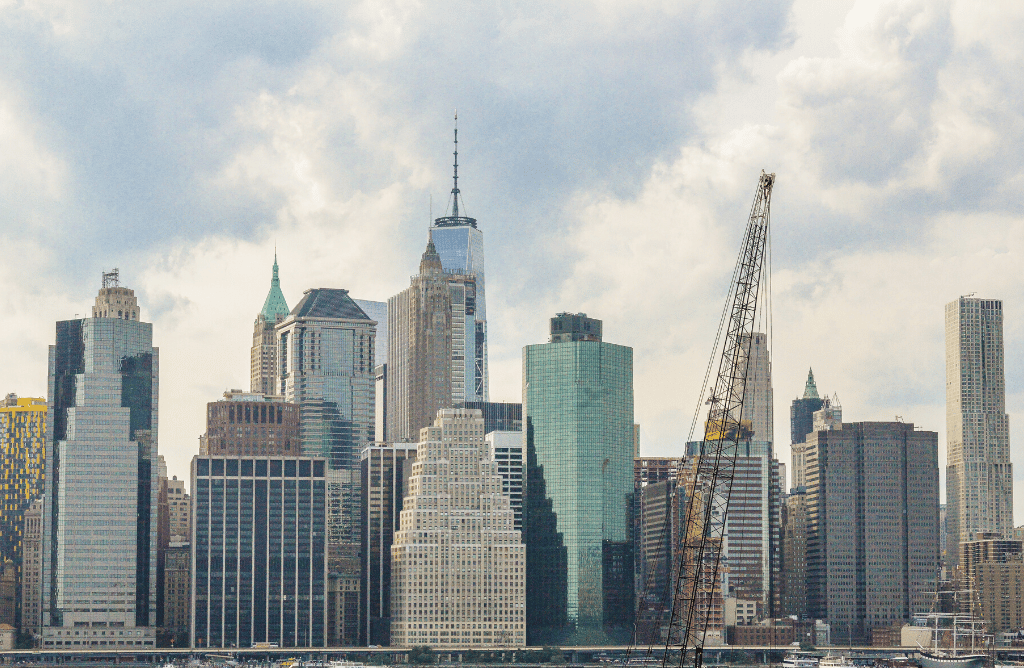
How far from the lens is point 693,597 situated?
14125cm

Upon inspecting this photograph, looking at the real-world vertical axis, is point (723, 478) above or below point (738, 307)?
below

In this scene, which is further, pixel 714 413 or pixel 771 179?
pixel 714 413

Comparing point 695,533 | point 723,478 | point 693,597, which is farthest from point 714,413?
point 695,533

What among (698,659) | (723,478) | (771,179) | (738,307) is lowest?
(698,659)

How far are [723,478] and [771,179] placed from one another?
2497 centimetres

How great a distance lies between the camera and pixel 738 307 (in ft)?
463

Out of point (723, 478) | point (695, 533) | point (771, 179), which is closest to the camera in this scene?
point (771, 179)

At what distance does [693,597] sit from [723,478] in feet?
33.7

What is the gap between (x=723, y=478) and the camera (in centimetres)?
14550

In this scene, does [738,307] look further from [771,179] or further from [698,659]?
[698,659]

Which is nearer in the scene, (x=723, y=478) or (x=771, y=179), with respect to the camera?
(x=771, y=179)

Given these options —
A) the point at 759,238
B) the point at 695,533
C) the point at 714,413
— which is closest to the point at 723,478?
the point at 714,413

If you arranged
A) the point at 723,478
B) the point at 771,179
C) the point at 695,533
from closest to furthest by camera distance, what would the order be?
the point at 771,179 < the point at 723,478 < the point at 695,533

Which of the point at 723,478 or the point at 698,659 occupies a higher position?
the point at 723,478
